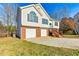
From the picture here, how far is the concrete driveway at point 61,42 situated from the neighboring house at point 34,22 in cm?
11

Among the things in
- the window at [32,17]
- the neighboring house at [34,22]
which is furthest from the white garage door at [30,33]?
the window at [32,17]

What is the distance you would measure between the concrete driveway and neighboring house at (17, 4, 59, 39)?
0.36ft

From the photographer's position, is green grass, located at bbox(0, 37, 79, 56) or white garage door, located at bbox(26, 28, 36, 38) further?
white garage door, located at bbox(26, 28, 36, 38)

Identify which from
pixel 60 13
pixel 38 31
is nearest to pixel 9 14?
pixel 38 31

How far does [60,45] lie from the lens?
434 cm

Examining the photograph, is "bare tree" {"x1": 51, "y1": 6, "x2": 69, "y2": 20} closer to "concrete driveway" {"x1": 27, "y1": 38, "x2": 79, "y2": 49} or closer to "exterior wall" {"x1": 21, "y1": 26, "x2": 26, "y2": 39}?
"concrete driveway" {"x1": 27, "y1": 38, "x2": 79, "y2": 49}

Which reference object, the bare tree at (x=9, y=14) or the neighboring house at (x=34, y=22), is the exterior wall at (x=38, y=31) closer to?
the neighboring house at (x=34, y=22)

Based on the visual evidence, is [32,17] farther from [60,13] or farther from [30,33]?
[60,13]

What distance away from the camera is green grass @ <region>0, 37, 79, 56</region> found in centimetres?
425

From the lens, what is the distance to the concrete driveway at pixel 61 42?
4.29 m

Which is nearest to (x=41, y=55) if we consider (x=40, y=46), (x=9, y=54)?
(x=40, y=46)

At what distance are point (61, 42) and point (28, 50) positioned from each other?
549mm

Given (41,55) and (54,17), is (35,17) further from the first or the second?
(41,55)

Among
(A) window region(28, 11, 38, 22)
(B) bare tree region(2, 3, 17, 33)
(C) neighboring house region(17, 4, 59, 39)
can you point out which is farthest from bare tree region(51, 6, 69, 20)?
(B) bare tree region(2, 3, 17, 33)
